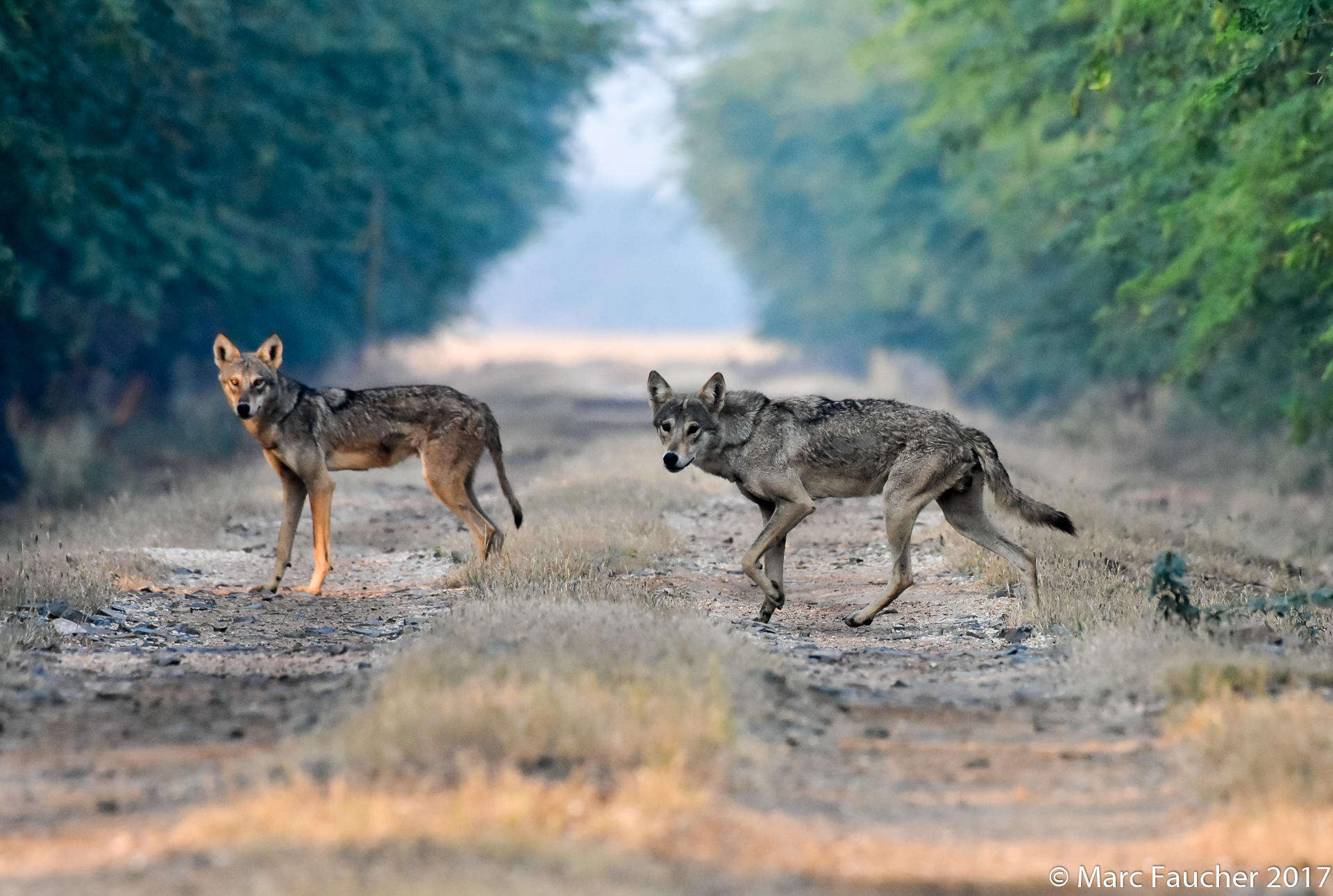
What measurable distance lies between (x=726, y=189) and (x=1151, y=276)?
52746 millimetres

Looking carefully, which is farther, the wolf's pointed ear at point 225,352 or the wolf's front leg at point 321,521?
the wolf's front leg at point 321,521

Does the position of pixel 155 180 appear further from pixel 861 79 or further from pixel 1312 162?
pixel 861 79

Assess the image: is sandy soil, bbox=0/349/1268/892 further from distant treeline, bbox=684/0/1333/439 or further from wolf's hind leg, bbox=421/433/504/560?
distant treeline, bbox=684/0/1333/439

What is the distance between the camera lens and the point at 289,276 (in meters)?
31.8

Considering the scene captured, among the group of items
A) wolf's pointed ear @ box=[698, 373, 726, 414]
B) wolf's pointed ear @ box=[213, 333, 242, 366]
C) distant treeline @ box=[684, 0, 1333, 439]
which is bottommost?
wolf's pointed ear @ box=[698, 373, 726, 414]

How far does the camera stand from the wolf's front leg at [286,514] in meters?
12.6

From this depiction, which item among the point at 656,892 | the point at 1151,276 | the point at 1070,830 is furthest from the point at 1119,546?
the point at 656,892

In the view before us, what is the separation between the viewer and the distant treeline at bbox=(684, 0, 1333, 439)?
12.8 metres

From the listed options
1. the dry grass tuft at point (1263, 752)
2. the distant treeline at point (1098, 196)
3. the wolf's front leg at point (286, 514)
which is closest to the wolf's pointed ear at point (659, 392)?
the wolf's front leg at point (286, 514)

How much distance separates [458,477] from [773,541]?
3.29 meters

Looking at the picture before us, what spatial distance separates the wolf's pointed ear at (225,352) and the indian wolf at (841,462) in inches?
142

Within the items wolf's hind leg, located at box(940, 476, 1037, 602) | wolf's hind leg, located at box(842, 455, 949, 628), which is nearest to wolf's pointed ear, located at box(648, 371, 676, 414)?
wolf's hind leg, located at box(842, 455, 949, 628)

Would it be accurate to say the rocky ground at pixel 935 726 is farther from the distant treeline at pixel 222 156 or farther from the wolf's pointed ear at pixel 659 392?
the distant treeline at pixel 222 156

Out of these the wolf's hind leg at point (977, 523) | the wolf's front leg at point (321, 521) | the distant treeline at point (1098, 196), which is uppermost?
the distant treeline at point (1098, 196)
